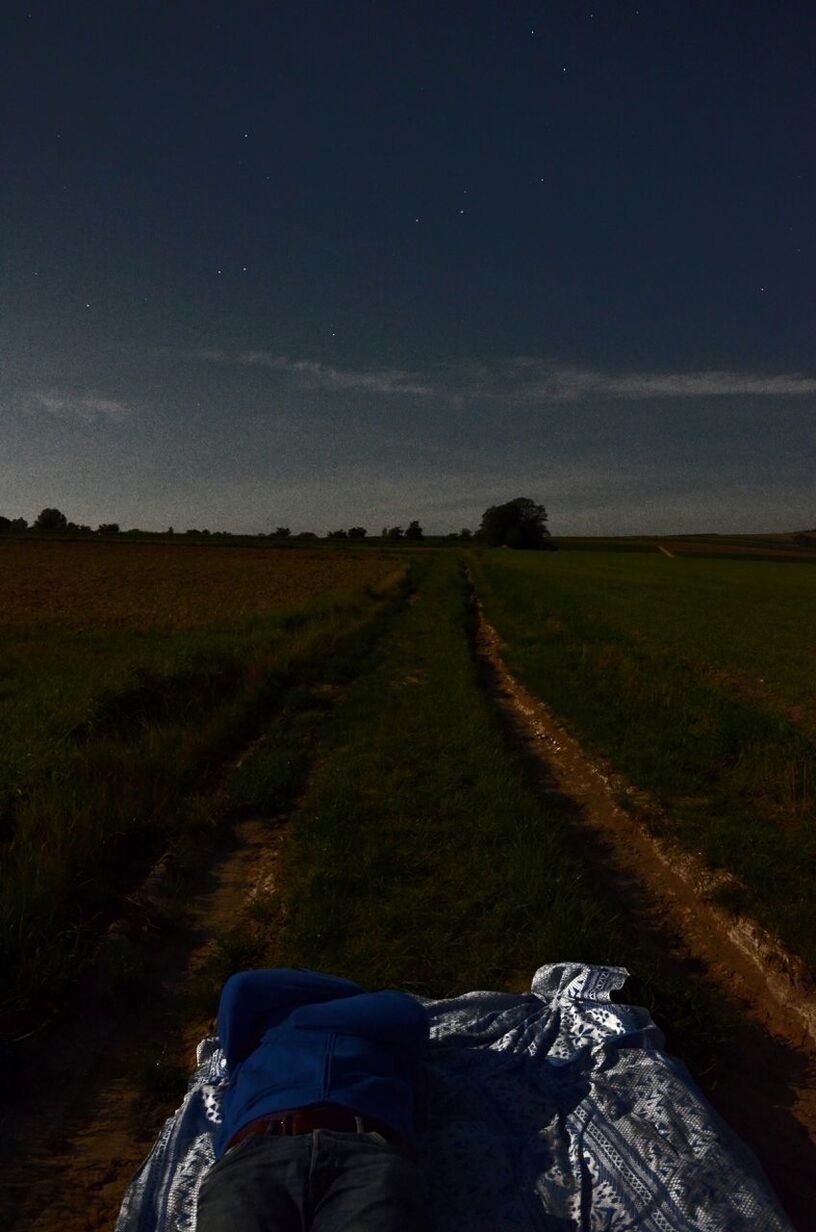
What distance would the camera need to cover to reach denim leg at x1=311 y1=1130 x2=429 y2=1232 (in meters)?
2.09

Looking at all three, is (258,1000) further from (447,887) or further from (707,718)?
(707,718)

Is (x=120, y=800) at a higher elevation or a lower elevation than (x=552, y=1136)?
higher

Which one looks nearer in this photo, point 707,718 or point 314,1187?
point 314,1187

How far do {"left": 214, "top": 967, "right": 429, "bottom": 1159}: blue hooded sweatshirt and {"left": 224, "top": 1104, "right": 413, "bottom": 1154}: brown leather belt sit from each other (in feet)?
0.07

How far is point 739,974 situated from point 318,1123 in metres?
2.87

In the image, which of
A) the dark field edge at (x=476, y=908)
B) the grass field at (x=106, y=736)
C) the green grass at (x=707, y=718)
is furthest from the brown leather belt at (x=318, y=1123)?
the green grass at (x=707, y=718)

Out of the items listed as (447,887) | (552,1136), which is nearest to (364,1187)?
(552,1136)

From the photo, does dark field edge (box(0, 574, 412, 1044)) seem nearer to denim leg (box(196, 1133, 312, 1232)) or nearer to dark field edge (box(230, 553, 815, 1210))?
dark field edge (box(230, 553, 815, 1210))

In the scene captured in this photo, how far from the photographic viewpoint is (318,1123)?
8.01 ft

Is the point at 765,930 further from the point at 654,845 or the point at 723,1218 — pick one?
the point at 723,1218

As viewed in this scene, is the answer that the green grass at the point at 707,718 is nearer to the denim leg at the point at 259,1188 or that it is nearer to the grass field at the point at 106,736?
the denim leg at the point at 259,1188

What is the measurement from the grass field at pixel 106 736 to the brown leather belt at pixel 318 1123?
1.85 meters

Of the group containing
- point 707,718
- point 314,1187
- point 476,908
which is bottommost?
point 476,908

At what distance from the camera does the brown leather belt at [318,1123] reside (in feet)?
8.00
